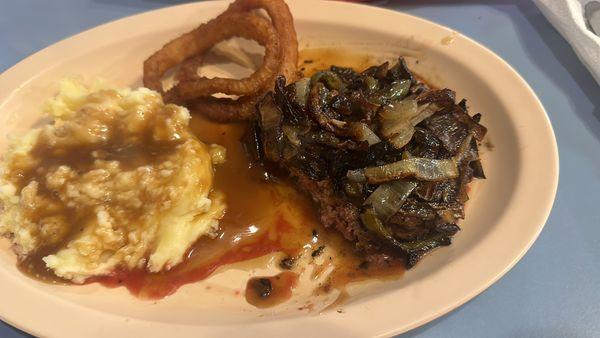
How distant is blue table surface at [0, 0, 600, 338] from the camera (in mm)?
2426

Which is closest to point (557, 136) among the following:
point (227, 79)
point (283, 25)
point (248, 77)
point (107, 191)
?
point (283, 25)

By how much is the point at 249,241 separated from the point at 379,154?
92 centimetres

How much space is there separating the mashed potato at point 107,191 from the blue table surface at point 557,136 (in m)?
0.55

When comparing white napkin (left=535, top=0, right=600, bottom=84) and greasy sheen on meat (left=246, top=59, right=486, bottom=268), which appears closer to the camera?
greasy sheen on meat (left=246, top=59, right=486, bottom=268)

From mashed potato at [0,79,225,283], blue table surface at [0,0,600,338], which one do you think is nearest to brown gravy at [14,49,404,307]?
mashed potato at [0,79,225,283]

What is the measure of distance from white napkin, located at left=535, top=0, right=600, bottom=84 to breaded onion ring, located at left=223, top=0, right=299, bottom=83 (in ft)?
6.69

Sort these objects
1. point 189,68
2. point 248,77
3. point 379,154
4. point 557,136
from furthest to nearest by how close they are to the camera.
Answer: point 189,68 < point 248,77 < point 557,136 < point 379,154

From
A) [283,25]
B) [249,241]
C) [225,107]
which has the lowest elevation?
[249,241]

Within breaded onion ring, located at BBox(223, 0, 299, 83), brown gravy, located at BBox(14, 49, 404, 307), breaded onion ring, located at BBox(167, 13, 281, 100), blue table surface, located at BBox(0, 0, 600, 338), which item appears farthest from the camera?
breaded onion ring, located at BBox(223, 0, 299, 83)

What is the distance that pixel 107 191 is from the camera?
2.62m

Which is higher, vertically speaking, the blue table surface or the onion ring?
the onion ring

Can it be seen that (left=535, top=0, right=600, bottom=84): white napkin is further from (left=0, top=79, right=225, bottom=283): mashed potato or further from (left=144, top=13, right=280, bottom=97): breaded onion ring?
(left=0, top=79, right=225, bottom=283): mashed potato

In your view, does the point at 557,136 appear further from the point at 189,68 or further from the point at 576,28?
the point at 189,68

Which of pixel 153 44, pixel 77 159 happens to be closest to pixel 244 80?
pixel 153 44
